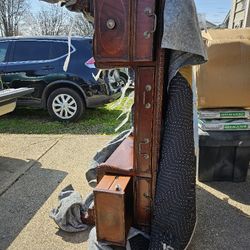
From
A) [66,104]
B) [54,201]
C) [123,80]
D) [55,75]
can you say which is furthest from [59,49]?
[54,201]

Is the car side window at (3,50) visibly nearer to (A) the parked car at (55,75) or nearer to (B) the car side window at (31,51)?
(A) the parked car at (55,75)

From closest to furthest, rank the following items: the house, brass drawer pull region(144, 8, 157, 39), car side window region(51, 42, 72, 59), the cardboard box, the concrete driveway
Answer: brass drawer pull region(144, 8, 157, 39)
the concrete driveway
the cardboard box
the house
car side window region(51, 42, 72, 59)

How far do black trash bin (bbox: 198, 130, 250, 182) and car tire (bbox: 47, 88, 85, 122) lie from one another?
2.97 meters

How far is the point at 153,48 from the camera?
5.40ft

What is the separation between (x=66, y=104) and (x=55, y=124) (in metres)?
0.40

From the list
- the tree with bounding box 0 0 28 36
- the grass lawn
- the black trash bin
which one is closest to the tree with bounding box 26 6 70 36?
the tree with bounding box 0 0 28 36

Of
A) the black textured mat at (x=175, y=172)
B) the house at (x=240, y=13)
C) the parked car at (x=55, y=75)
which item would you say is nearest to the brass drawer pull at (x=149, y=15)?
the black textured mat at (x=175, y=172)

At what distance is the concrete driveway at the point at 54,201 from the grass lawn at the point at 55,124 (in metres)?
0.81

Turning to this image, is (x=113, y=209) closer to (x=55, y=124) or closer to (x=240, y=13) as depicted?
(x=55, y=124)

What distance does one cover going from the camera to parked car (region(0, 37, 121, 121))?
5352 millimetres

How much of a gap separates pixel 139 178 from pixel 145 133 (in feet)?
0.96

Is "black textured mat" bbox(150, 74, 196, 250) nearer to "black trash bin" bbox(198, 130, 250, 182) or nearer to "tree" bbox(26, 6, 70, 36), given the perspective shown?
"black trash bin" bbox(198, 130, 250, 182)

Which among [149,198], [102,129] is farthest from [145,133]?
[102,129]

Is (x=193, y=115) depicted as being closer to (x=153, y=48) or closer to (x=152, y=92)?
(x=152, y=92)
